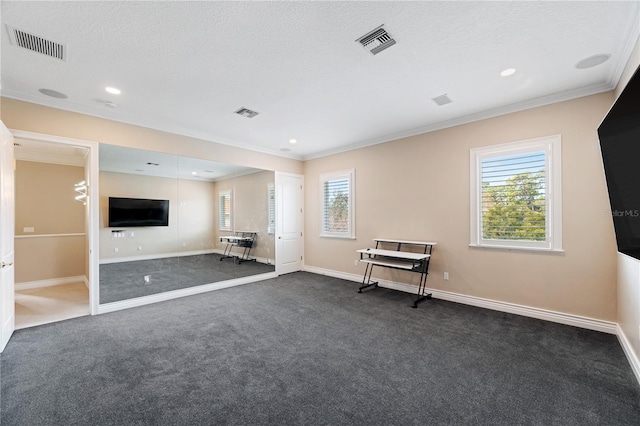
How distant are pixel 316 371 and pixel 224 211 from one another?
3904 mm

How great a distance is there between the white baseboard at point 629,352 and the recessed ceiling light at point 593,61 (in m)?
2.74

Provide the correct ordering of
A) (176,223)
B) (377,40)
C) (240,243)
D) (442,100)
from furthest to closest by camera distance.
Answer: (240,243) < (176,223) < (442,100) < (377,40)

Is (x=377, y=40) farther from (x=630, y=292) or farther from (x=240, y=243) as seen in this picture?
(x=240, y=243)

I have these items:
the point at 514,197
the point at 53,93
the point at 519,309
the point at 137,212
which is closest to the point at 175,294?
the point at 137,212

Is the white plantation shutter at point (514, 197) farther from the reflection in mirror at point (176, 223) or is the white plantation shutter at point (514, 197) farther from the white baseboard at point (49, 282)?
the white baseboard at point (49, 282)

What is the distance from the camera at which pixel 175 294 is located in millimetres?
4578

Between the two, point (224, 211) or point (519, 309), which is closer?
point (519, 309)

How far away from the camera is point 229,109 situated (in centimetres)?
382

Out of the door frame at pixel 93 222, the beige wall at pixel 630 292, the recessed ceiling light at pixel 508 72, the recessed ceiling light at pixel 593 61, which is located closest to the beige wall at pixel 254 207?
the door frame at pixel 93 222

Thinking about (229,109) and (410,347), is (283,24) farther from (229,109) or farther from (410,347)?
(410,347)

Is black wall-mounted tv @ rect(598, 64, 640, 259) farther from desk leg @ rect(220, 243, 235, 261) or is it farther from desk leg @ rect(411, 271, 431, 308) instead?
desk leg @ rect(220, 243, 235, 261)

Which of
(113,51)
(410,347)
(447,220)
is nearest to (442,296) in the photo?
(447,220)

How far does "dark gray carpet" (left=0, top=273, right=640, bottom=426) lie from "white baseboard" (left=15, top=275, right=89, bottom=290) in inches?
103

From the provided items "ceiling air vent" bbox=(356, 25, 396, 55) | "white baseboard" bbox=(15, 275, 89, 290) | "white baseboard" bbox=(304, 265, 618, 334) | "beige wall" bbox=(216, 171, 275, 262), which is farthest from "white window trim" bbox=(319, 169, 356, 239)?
"white baseboard" bbox=(15, 275, 89, 290)
